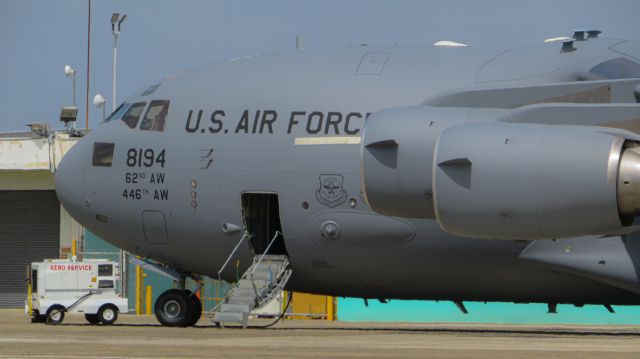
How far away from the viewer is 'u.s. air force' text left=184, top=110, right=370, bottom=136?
24.2 meters

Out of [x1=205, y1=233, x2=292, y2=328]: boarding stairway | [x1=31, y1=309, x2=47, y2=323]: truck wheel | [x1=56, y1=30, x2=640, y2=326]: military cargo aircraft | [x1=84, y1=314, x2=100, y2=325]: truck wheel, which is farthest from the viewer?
[x1=31, y1=309, x2=47, y2=323]: truck wheel

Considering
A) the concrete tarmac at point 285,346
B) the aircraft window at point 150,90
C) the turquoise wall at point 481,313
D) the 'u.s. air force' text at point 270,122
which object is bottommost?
the turquoise wall at point 481,313

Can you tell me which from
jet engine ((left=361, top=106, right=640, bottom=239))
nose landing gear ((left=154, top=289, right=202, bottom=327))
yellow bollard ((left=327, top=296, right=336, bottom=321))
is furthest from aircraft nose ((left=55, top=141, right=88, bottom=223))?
yellow bollard ((left=327, top=296, right=336, bottom=321))

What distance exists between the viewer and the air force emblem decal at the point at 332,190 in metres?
24.4

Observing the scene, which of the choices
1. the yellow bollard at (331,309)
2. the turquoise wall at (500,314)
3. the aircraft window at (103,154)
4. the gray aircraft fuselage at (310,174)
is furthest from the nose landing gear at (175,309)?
the yellow bollard at (331,309)

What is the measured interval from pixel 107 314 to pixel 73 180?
24.1ft

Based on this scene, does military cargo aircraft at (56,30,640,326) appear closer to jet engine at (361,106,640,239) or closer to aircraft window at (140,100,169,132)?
aircraft window at (140,100,169,132)

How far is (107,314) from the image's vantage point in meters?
33.5

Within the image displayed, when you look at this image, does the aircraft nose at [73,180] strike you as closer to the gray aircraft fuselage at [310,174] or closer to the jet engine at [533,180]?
the gray aircraft fuselage at [310,174]

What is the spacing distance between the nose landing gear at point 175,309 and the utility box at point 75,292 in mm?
6628

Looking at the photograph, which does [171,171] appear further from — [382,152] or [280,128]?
[382,152]

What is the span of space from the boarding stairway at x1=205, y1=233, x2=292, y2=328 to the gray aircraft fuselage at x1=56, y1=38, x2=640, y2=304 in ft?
1.14

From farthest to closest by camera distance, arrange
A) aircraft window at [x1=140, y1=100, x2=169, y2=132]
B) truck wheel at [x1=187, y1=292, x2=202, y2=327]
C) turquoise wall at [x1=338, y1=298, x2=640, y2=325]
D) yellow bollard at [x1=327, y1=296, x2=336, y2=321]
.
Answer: yellow bollard at [x1=327, y1=296, x2=336, y2=321] → turquoise wall at [x1=338, y1=298, x2=640, y2=325] → truck wheel at [x1=187, y1=292, x2=202, y2=327] → aircraft window at [x1=140, y1=100, x2=169, y2=132]

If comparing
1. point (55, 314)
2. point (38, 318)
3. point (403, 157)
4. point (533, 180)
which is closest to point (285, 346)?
point (403, 157)
